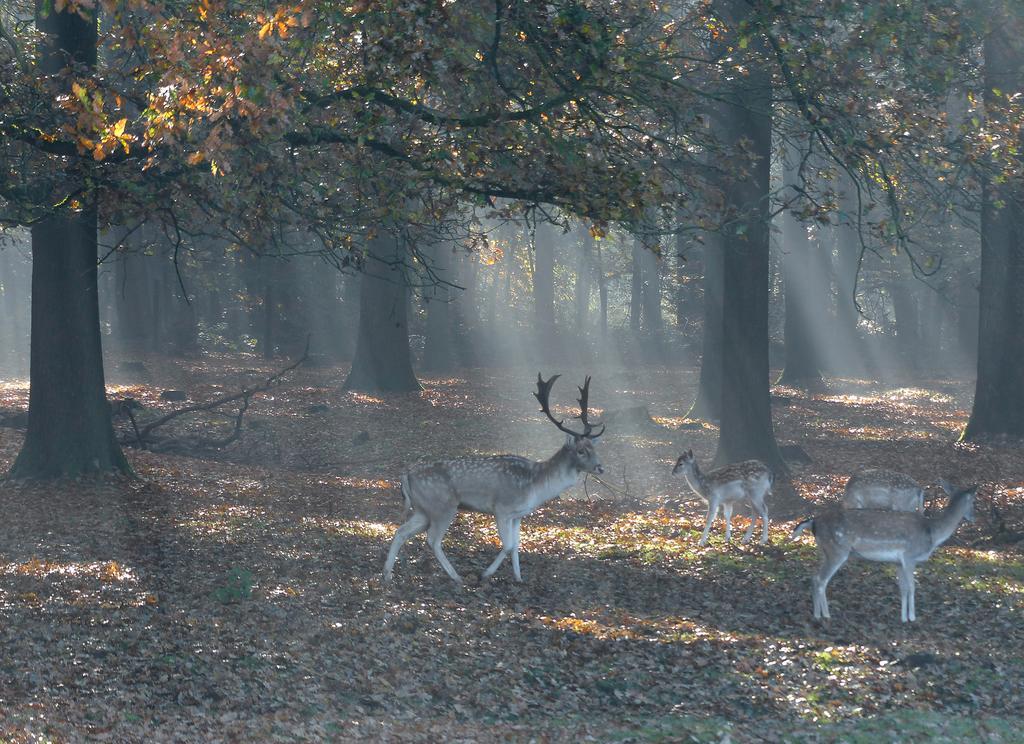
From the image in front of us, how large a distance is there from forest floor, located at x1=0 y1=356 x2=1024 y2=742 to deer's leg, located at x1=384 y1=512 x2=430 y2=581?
22cm

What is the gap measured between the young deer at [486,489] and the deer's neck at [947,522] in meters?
3.50

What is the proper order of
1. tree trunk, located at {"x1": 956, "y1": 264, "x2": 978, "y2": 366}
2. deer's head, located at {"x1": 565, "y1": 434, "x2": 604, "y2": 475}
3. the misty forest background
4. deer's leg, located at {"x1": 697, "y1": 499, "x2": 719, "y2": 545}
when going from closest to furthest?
the misty forest background < deer's head, located at {"x1": 565, "y1": 434, "x2": 604, "y2": 475} < deer's leg, located at {"x1": 697, "y1": 499, "x2": 719, "y2": 545} < tree trunk, located at {"x1": 956, "y1": 264, "x2": 978, "y2": 366}

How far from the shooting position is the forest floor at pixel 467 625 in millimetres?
8336

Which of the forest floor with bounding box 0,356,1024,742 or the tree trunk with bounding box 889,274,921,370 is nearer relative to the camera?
the forest floor with bounding box 0,356,1024,742

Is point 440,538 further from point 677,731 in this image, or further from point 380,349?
point 380,349

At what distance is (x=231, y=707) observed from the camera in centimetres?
815

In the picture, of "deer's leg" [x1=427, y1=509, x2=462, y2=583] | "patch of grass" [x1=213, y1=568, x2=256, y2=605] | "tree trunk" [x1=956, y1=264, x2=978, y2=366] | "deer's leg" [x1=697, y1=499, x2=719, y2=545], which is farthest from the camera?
"tree trunk" [x1=956, y1=264, x2=978, y2=366]

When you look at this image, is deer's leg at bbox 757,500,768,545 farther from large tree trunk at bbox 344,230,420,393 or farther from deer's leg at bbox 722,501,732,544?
large tree trunk at bbox 344,230,420,393

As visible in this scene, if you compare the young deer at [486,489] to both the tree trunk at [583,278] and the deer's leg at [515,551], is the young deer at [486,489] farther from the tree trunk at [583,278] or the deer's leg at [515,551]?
the tree trunk at [583,278]

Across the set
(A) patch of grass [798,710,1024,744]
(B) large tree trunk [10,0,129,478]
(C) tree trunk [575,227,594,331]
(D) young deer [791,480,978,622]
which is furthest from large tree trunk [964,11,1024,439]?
(C) tree trunk [575,227,594,331]

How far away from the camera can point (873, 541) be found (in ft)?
35.5

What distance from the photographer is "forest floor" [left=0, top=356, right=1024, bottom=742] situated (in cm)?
834

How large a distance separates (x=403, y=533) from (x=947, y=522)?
18.7 ft

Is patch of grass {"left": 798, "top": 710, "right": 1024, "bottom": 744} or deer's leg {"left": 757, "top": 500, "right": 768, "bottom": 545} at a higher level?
deer's leg {"left": 757, "top": 500, "right": 768, "bottom": 545}
